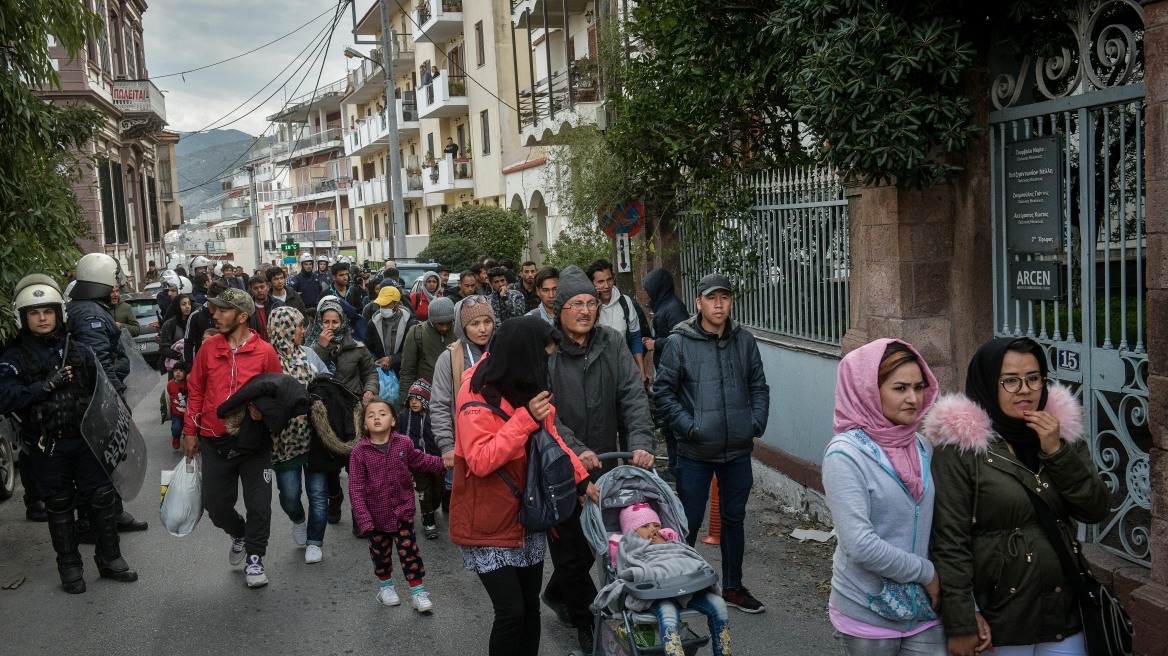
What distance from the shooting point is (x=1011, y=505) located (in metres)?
3.44

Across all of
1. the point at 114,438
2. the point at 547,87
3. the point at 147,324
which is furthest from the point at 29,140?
the point at 547,87

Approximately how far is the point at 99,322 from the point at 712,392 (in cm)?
452

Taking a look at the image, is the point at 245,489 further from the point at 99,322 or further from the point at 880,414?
the point at 880,414

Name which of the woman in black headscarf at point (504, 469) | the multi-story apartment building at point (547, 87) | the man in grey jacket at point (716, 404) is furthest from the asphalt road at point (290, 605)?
the multi-story apartment building at point (547, 87)

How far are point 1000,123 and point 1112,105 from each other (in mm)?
966

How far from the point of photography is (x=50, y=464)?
6973 millimetres

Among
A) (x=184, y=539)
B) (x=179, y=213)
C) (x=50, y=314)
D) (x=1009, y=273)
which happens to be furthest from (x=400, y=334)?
(x=179, y=213)

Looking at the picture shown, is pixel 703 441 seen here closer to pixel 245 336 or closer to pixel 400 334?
pixel 245 336

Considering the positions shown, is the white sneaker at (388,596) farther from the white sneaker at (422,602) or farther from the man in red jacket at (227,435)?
the man in red jacket at (227,435)

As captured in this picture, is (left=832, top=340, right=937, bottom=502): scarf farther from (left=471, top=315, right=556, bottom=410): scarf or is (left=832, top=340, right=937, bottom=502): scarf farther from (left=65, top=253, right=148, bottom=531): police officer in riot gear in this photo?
(left=65, top=253, right=148, bottom=531): police officer in riot gear

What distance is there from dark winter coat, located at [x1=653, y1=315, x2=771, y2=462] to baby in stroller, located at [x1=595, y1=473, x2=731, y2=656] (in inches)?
68.6

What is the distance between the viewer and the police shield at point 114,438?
7.04 meters

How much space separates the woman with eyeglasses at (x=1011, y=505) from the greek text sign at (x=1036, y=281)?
2.57 metres

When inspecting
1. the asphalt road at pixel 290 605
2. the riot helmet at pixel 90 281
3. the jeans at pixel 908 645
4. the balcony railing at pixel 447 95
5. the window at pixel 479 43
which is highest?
the window at pixel 479 43
